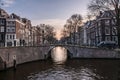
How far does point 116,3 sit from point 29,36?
5717cm

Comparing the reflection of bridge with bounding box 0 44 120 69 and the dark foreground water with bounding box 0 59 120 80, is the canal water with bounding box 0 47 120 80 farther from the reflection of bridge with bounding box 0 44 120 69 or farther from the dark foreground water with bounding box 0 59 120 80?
the reflection of bridge with bounding box 0 44 120 69

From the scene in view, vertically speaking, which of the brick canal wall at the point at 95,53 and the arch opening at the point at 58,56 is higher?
the brick canal wall at the point at 95,53

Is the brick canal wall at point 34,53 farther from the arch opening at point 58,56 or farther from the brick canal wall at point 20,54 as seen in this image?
the arch opening at point 58,56

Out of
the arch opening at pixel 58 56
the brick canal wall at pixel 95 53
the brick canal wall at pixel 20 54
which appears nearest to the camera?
the brick canal wall at pixel 20 54

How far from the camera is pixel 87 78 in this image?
26250 millimetres

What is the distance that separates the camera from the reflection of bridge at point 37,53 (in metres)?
35.9

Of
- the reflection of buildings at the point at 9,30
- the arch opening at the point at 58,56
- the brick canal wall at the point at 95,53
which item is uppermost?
the reflection of buildings at the point at 9,30

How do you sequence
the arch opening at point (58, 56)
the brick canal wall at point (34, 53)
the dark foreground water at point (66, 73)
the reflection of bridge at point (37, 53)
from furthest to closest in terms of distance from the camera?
the arch opening at point (58, 56) → the reflection of bridge at point (37, 53) → the brick canal wall at point (34, 53) → the dark foreground water at point (66, 73)

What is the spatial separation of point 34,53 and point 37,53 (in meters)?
1.62

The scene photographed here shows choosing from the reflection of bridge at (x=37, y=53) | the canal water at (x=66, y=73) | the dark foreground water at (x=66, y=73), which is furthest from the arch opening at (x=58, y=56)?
the dark foreground water at (x=66, y=73)

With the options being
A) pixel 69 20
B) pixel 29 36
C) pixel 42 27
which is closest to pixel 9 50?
pixel 69 20

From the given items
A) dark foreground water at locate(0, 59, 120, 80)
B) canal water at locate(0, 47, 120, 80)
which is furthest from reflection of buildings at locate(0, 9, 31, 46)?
dark foreground water at locate(0, 59, 120, 80)

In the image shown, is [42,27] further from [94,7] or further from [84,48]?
[94,7]

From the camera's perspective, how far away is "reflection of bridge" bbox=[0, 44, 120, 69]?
118 ft
